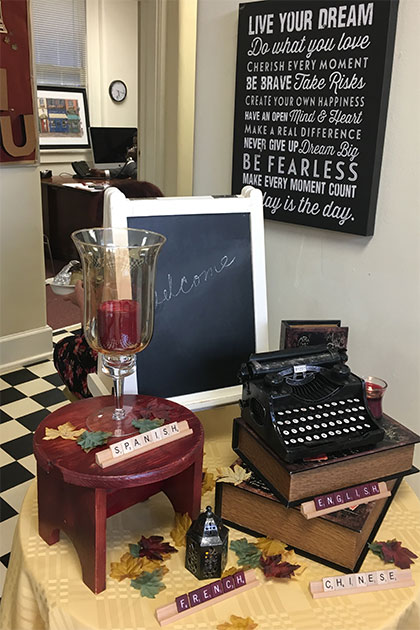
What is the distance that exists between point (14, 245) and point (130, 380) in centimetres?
227

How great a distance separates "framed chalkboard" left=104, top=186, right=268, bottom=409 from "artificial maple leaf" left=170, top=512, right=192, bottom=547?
0.90 feet

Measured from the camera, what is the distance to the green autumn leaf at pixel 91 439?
989 millimetres

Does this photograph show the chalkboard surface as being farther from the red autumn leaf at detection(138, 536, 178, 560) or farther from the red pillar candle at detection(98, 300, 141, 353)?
the red autumn leaf at detection(138, 536, 178, 560)

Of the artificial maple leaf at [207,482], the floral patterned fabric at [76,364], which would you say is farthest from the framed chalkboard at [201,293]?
the floral patterned fabric at [76,364]

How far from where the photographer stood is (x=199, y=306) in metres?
1.33

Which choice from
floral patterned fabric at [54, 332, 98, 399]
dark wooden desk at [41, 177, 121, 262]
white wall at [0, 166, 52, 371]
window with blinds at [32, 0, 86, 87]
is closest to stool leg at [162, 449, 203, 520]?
floral patterned fabric at [54, 332, 98, 399]

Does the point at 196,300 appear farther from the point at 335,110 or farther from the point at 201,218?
the point at 335,110

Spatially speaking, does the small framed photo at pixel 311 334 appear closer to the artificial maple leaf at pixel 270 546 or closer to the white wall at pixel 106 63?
the artificial maple leaf at pixel 270 546

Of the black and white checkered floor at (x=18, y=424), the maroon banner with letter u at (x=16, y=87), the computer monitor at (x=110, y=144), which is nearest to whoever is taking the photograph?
the black and white checkered floor at (x=18, y=424)

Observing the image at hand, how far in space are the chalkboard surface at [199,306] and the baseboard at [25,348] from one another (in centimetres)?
235

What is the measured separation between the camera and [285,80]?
61.9 inches

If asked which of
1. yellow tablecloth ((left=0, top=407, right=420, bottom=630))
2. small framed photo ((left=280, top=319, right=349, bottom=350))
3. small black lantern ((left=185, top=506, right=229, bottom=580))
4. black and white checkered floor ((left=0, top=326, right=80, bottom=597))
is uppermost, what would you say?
small framed photo ((left=280, top=319, right=349, bottom=350))

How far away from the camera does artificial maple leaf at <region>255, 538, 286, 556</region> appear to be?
104 centimetres

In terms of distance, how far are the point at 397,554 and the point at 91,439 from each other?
577mm
